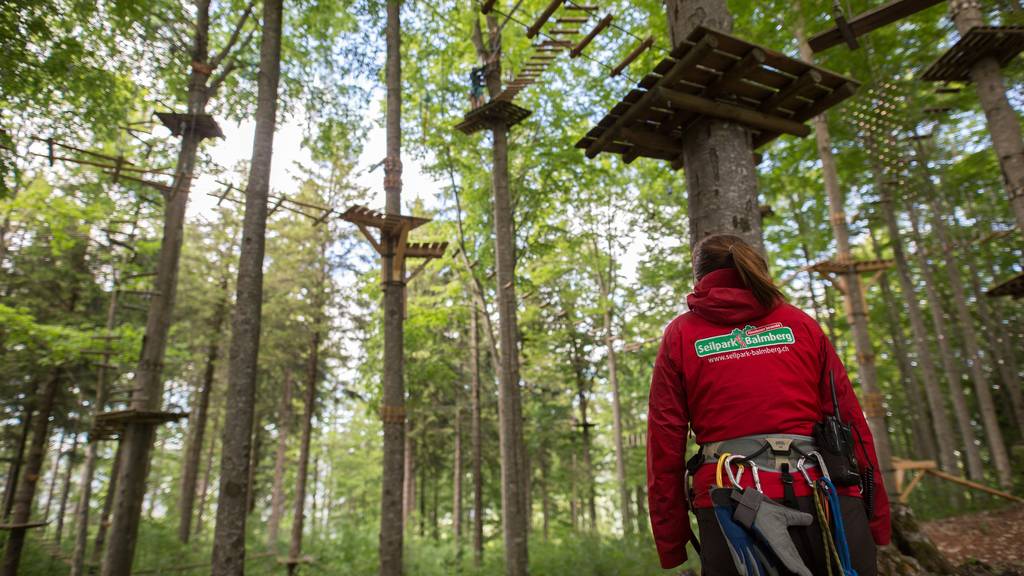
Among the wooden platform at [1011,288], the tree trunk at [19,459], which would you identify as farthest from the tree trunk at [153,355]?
the wooden platform at [1011,288]

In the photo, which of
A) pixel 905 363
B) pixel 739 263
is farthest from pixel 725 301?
pixel 905 363

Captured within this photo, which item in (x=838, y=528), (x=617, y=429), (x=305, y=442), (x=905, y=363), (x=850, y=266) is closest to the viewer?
(x=838, y=528)

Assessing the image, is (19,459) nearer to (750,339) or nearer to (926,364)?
(750,339)

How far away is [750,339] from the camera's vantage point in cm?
221

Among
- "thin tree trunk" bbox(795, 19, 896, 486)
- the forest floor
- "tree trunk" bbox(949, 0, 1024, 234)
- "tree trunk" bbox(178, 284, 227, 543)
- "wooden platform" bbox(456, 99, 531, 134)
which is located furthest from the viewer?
"tree trunk" bbox(178, 284, 227, 543)

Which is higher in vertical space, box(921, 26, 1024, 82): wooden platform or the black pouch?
box(921, 26, 1024, 82): wooden platform

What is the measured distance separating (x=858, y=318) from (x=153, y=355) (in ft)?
45.8

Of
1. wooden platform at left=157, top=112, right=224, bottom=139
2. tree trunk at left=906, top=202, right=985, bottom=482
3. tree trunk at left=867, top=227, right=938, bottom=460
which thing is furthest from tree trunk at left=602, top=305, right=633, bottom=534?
wooden platform at left=157, top=112, right=224, bottom=139

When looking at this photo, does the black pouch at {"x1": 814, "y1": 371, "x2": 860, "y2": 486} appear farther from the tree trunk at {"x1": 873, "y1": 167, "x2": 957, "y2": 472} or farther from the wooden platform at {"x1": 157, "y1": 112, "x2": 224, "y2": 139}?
the tree trunk at {"x1": 873, "y1": 167, "x2": 957, "y2": 472}

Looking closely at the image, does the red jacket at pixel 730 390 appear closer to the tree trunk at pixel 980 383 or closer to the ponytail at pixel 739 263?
the ponytail at pixel 739 263

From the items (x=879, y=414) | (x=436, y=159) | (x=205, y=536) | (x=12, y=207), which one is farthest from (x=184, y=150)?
(x=879, y=414)

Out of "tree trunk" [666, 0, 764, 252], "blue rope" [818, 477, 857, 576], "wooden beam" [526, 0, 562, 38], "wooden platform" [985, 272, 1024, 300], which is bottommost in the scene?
"blue rope" [818, 477, 857, 576]

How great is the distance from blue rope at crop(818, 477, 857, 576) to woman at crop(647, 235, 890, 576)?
45 millimetres

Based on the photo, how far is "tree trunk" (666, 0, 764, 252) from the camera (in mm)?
3670
